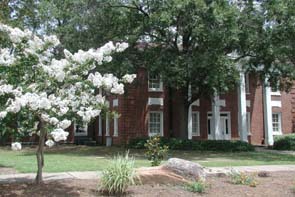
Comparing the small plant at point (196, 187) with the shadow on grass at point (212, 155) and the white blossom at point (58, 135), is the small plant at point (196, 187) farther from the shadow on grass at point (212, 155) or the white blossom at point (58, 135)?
the shadow on grass at point (212, 155)

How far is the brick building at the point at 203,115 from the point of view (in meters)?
30.9

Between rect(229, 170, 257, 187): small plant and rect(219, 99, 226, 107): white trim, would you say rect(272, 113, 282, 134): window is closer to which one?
rect(219, 99, 226, 107): white trim

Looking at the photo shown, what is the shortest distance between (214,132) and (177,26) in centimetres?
1263

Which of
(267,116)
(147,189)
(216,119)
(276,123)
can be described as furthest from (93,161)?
(276,123)

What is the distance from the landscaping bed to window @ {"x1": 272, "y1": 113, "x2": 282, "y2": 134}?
24.5 metres

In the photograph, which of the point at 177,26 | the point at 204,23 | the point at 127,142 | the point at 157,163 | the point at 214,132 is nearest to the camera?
the point at 157,163

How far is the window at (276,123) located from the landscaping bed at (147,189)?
2455 cm

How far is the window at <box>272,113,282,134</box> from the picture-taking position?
35.5 meters

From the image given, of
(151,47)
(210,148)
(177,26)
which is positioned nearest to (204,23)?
(177,26)

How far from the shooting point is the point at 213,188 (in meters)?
10.9

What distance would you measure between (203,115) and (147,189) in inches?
931

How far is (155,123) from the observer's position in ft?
104

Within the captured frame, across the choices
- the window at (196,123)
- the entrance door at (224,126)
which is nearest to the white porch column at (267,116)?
the entrance door at (224,126)

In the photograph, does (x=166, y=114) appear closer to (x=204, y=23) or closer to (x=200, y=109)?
(x=200, y=109)
